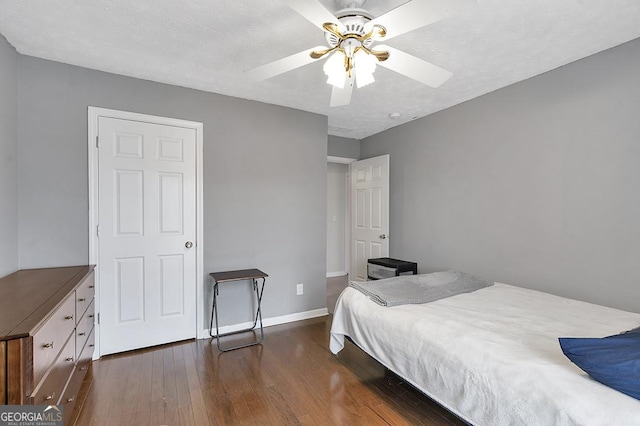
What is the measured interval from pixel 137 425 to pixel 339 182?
16.6ft

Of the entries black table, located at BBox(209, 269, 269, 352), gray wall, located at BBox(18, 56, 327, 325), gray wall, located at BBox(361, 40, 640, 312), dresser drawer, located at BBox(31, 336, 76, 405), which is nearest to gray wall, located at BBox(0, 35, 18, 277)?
gray wall, located at BBox(18, 56, 327, 325)

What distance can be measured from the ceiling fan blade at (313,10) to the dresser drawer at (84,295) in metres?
2.17

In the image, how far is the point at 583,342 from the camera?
4.30 feet

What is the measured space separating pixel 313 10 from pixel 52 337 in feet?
6.65

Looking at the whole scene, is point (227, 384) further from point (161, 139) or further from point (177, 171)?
point (161, 139)

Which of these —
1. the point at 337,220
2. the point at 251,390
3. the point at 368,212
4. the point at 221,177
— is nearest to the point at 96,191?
the point at 221,177

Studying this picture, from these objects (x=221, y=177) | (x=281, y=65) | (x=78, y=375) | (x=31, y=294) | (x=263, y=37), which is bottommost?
(x=78, y=375)

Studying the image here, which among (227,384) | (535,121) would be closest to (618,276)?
(535,121)

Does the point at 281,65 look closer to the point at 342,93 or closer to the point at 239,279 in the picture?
the point at 342,93

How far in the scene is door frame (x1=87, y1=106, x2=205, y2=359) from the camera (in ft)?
8.49

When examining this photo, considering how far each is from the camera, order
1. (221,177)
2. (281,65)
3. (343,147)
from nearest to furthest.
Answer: (281,65) < (221,177) < (343,147)

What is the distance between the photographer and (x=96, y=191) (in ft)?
8.55

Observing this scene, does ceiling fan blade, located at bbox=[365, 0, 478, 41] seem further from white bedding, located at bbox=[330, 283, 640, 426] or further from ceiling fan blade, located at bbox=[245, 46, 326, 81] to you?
white bedding, located at bbox=[330, 283, 640, 426]

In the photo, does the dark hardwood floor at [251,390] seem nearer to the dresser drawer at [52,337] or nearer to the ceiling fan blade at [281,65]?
the dresser drawer at [52,337]
